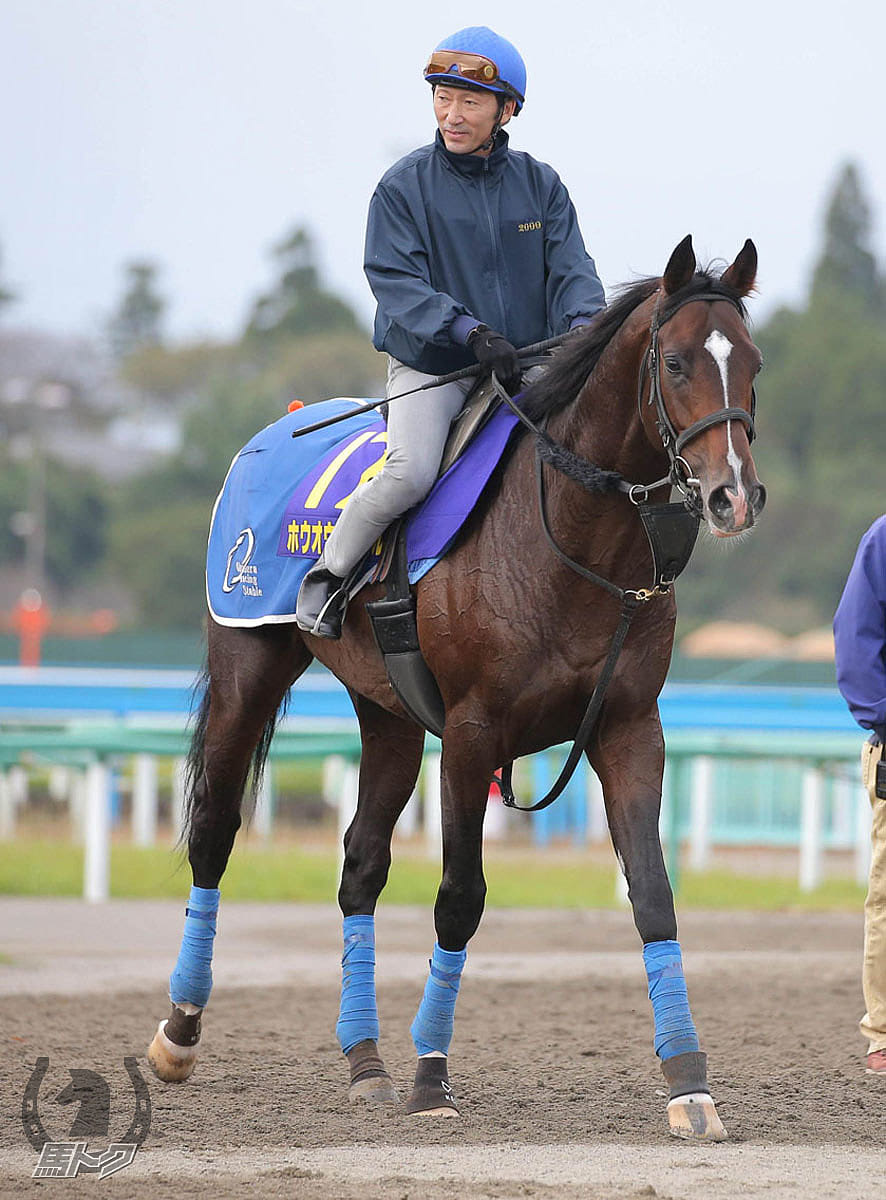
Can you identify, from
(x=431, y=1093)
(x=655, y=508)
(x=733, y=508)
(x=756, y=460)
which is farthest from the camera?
(x=756, y=460)

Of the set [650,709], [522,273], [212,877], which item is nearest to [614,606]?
[650,709]

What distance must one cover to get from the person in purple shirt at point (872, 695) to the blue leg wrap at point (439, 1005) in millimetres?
1497

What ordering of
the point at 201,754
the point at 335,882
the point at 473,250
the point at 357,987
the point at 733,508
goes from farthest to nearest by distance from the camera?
the point at 335,882, the point at 201,754, the point at 357,987, the point at 473,250, the point at 733,508

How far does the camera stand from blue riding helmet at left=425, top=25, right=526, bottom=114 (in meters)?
5.96

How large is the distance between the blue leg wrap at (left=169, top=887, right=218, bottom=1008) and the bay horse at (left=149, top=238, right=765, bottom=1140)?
0.76 meters

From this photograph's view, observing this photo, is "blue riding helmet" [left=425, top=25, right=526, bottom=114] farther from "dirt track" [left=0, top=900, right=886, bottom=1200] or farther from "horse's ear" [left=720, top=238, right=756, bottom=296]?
"dirt track" [left=0, top=900, right=886, bottom=1200]

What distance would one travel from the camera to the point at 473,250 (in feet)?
20.1

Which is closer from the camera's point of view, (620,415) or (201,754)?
(620,415)

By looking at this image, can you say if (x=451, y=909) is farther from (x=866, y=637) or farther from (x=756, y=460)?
(x=756, y=460)

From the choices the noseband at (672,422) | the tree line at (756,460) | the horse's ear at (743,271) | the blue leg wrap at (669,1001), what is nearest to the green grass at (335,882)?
the blue leg wrap at (669,1001)

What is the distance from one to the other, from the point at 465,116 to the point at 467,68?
0.14 m

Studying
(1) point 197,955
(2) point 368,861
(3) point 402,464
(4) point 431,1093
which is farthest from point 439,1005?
(3) point 402,464

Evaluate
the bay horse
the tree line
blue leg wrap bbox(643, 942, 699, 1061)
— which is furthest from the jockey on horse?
the tree line

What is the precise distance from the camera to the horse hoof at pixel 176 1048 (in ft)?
21.4
